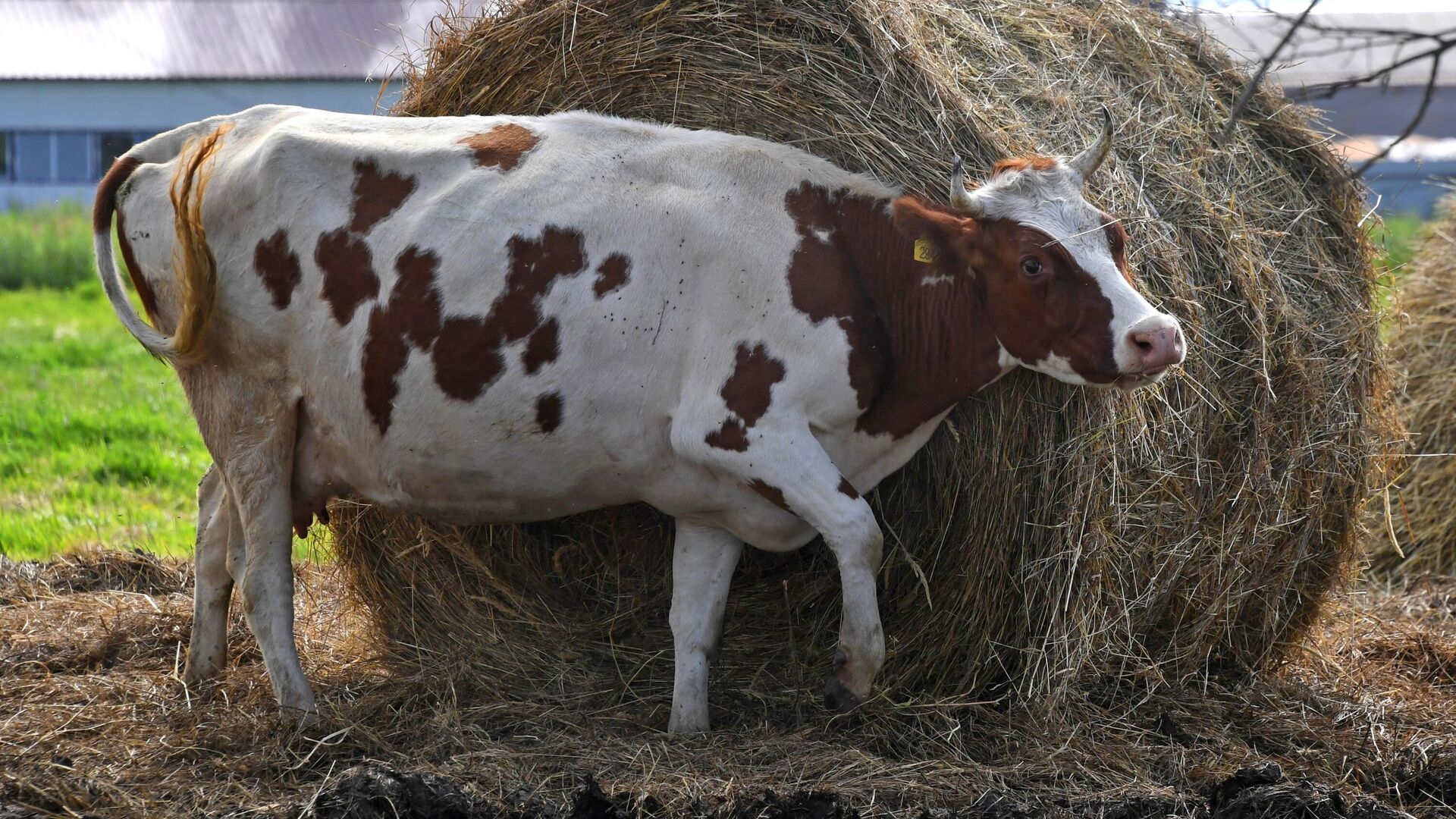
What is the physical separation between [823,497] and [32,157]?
84.6ft

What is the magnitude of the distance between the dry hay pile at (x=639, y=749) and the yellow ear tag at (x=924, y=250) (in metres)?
1.42

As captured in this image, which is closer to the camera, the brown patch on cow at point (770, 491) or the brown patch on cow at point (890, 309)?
the brown patch on cow at point (770, 491)

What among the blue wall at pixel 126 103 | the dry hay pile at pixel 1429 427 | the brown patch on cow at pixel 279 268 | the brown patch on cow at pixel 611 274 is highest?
the brown patch on cow at pixel 611 274

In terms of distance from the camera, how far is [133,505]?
7.68 metres

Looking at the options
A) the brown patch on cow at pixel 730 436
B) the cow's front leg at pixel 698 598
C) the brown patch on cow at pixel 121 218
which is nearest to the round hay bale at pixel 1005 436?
the cow's front leg at pixel 698 598

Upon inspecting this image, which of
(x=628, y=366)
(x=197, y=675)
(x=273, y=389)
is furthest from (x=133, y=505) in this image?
(x=628, y=366)

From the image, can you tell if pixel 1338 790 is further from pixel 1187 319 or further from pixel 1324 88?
pixel 1324 88

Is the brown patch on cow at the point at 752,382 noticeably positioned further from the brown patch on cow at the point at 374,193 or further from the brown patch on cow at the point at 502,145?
the brown patch on cow at the point at 374,193

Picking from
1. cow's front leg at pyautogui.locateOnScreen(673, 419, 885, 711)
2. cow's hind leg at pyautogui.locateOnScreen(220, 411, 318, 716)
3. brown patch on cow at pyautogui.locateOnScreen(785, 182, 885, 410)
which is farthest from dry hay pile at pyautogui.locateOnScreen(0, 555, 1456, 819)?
brown patch on cow at pyautogui.locateOnScreen(785, 182, 885, 410)

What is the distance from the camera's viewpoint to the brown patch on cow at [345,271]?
4.53 m

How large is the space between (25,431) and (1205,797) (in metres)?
7.53

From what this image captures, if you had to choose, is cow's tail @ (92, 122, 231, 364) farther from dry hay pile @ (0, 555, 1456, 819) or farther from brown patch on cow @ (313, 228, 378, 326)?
dry hay pile @ (0, 555, 1456, 819)

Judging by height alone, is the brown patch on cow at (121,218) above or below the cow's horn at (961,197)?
below

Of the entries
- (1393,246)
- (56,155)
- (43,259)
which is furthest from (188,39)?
(1393,246)
